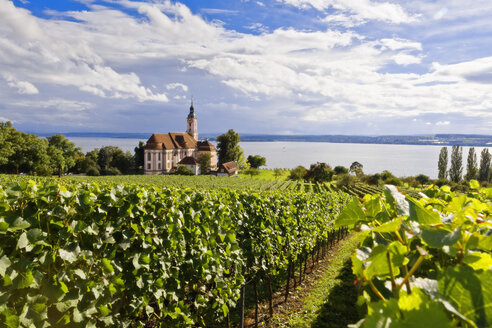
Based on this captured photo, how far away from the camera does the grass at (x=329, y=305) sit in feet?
27.1

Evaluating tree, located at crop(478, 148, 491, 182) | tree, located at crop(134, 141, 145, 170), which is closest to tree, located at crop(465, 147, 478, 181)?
tree, located at crop(478, 148, 491, 182)

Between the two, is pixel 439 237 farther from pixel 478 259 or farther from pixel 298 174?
pixel 298 174

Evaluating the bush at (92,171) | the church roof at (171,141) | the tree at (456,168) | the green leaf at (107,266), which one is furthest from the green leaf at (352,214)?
the tree at (456,168)

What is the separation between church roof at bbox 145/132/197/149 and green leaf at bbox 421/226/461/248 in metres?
93.7

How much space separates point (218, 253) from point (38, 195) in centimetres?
346

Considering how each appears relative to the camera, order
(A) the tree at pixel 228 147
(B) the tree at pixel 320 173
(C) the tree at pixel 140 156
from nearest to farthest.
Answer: (B) the tree at pixel 320 173 → (C) the tree at pixel 140 156 → (A) the tree at pixel 228 147

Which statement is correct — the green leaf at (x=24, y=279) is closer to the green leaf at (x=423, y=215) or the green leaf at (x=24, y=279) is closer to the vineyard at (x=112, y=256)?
the vineyard at (x=112, y=256)

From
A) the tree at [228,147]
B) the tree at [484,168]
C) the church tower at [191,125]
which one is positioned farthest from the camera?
the church tower at [191,125]

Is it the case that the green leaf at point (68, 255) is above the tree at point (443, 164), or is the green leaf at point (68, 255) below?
above

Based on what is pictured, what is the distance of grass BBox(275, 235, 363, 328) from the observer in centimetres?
827

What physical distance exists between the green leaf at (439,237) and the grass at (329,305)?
7040mm

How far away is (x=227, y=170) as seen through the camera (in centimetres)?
9006

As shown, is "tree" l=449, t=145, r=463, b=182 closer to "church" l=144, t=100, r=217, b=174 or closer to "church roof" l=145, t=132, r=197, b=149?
"church" l=144, t=100, r=217, b=174

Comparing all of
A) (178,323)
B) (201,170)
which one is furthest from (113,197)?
(201,170)
